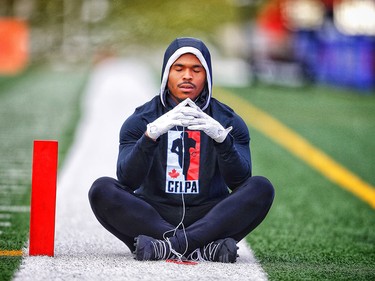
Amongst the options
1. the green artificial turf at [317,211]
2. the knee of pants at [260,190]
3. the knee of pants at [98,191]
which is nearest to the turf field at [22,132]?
the knee of pants at [98,191]

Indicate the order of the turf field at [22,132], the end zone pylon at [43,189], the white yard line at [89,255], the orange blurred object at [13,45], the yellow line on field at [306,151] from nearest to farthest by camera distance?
the white yard line at [89,255], the end zone pylon at [43,189], the turf field at [22,132], the yellow line on field at [306,151], the orange blurred object at [13,45]

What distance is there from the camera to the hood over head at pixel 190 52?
5.92 meters

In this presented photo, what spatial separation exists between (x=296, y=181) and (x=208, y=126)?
17.8 ft

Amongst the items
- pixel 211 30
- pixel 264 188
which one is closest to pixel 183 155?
pixel 264 188

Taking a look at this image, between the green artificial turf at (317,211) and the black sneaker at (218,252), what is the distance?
217 mm

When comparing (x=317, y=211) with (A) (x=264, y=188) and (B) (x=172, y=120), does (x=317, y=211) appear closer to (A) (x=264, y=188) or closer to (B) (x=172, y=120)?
(A) (x=264, y=188)

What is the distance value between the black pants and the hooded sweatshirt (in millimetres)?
89

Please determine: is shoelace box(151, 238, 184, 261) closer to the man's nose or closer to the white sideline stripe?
the man's nose

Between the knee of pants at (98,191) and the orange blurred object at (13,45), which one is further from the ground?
the orange blurred object at (13,45)

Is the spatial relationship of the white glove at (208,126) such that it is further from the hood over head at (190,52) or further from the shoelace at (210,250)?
the shoelace at (210,250)

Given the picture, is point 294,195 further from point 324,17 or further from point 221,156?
point 324,17

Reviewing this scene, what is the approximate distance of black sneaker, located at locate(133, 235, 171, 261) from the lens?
5.99m

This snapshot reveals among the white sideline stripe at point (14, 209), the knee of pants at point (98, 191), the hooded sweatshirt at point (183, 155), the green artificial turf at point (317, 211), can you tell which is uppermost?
the hooded sweatshirt at point (183, 155)

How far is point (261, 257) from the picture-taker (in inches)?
255
